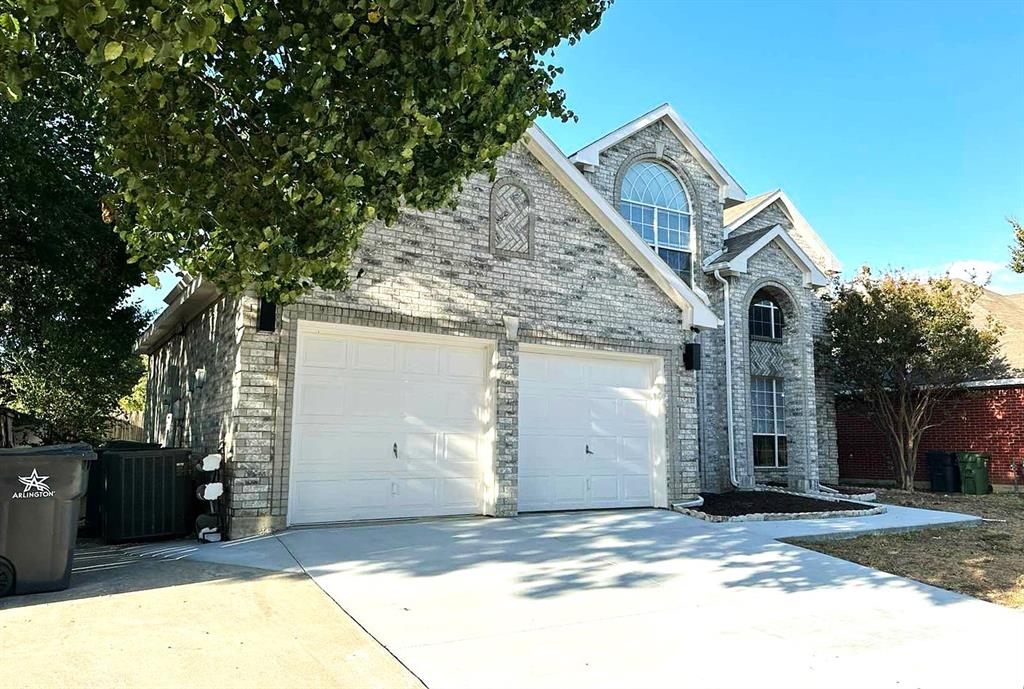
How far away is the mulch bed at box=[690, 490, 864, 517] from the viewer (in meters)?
10.8

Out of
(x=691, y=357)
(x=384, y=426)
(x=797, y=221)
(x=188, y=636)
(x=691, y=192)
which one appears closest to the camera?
(x=188, y=636)

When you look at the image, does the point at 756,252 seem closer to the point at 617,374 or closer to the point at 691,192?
the point at 691,192

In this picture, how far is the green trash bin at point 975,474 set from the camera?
16906 mm

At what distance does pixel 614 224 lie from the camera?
11.0 m

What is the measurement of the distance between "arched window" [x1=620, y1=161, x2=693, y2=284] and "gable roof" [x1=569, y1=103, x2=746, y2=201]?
82 centimetres

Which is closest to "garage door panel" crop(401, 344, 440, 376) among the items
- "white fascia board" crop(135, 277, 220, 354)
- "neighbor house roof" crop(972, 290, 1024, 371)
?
"white fascia board" crop(135, 277, 220, 354)

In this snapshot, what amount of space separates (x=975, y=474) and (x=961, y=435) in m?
2.18

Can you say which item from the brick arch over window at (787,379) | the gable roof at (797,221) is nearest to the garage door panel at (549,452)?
the brick arch over window at (787,379)

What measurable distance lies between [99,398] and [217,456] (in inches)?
377

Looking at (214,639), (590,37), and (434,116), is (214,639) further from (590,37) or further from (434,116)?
(590,37)

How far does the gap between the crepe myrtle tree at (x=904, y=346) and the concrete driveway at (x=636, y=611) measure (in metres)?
10.5

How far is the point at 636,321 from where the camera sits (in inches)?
442

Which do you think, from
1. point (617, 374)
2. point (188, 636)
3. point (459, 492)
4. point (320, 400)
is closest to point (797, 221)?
point (617, 374)

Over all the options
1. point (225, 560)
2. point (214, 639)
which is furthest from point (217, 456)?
point (214, 639)
